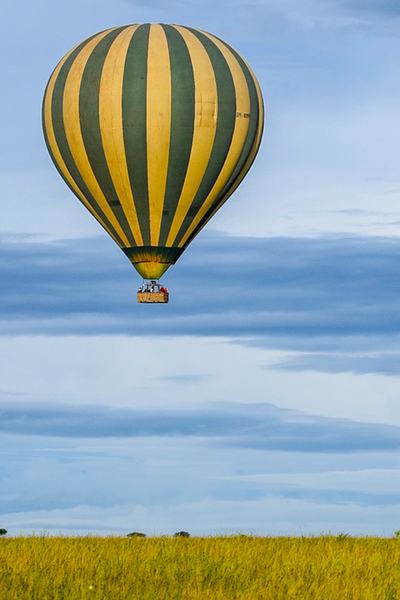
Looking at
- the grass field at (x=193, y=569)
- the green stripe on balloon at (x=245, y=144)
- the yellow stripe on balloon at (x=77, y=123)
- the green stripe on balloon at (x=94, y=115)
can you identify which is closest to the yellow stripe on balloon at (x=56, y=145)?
the yellow stripe on balloon at (x=77, y=123)

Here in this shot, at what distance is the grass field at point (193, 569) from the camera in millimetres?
23406

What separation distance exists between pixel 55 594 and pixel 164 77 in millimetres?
25361

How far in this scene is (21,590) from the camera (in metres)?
22.8

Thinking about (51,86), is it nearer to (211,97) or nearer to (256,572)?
(211,97)

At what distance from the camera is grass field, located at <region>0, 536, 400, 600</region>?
23.4 meters

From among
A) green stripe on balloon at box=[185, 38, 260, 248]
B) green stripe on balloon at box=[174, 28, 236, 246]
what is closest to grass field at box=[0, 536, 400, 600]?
green stripe on balloon at box=[174, 28, 236, 246]

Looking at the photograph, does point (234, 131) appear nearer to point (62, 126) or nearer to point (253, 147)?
point (253, 147)

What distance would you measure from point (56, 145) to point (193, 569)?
23.1 metres

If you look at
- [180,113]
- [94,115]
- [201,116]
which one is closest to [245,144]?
[201,116]

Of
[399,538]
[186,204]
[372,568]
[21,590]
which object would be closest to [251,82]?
[186,204]

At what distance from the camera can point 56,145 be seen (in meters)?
46.0

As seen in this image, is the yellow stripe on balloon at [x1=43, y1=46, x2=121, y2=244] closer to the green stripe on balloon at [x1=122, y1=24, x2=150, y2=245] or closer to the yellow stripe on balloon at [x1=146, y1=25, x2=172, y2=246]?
the green stripe on balloon at [x1=122, y1=24, x2=150, y2=245]

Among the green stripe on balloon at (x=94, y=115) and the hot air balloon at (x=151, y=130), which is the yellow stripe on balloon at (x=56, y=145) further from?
the green stripe on balloon at (x=94, y=115)

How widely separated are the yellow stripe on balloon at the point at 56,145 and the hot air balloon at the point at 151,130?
0.08m
